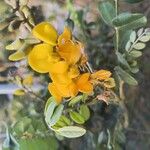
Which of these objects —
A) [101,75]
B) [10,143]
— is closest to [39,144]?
[10,143]

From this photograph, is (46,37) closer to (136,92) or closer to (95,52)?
(95,52)

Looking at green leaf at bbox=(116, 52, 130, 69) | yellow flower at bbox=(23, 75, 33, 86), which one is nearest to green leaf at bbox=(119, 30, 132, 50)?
green leaf at bbox=(116, 52, 130, 69)

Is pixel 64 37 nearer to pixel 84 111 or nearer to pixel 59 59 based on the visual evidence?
pixel 59 59

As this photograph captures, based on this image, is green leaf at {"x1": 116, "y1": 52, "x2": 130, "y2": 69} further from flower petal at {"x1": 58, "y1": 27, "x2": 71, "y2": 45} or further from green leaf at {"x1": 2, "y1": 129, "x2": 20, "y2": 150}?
green leaf at {"x1": 2, "y1": 129, "x2": 20, "y2": 150}

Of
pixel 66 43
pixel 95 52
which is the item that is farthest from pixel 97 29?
pixel 66 43

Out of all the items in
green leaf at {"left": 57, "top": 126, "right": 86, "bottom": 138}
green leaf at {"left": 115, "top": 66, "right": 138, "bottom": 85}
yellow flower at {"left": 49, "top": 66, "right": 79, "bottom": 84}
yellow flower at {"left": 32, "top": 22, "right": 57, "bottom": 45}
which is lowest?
green leaf at {"left": 57, "top": 126, "right": 86, "bottom": 138}
